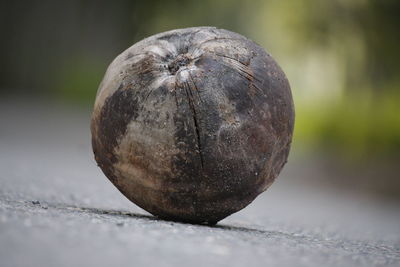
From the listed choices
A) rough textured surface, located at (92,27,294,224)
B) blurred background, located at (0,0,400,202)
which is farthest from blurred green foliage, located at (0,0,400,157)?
rough textured surface, located at (92,27,294,224)

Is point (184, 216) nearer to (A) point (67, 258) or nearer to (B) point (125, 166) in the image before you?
(B) point (125, 166)

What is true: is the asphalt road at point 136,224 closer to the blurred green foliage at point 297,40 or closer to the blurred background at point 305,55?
the blurred background at point 305,55

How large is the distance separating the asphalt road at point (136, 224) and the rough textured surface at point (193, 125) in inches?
9.1

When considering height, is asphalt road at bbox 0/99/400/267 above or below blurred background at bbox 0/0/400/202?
below

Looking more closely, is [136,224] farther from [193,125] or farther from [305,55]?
[305,55]

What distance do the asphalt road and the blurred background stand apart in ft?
3.23

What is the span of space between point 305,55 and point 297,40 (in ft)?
1.84

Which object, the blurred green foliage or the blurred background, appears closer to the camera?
the blurred background

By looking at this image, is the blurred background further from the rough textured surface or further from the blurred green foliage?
the rough textured surface

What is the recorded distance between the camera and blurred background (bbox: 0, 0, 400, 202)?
1396 cm

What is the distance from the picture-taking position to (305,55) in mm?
18766

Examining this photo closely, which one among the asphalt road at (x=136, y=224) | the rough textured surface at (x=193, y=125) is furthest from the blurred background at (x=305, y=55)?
the rough textured surface at (x=193, y=125)

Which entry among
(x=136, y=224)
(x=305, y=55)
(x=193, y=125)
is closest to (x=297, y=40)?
(x=305, y=55)

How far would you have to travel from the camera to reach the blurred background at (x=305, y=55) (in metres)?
14.0
